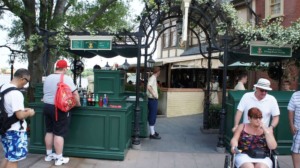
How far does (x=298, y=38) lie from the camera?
6.55 meters

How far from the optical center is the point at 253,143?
4.24 metres

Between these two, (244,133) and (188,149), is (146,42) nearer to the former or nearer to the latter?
(188,149)

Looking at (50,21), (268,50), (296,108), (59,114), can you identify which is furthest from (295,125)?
(50,21)

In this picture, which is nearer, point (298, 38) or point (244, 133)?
point (244, 133)

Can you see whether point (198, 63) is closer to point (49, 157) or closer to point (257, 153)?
point (49, 157)

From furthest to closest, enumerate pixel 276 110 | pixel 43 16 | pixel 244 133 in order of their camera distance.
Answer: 1. pixel 43 16
2. pixel 276 110
3. pixel 244 133

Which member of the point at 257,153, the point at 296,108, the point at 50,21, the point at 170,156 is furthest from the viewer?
the point at 50,21

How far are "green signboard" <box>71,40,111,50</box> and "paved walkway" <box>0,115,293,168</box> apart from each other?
2.27 meters

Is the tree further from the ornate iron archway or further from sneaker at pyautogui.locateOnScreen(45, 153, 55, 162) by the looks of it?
sneaker at pyautogui.locateOnScreen(45, 153, 55, 162)

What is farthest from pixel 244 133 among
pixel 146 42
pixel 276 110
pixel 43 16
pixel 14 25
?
pixel 14 25

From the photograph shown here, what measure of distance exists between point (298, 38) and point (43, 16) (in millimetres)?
7520

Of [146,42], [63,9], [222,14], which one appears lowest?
[146,42]

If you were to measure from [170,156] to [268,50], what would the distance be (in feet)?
10.2

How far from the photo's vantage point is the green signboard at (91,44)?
6867 millimetres
